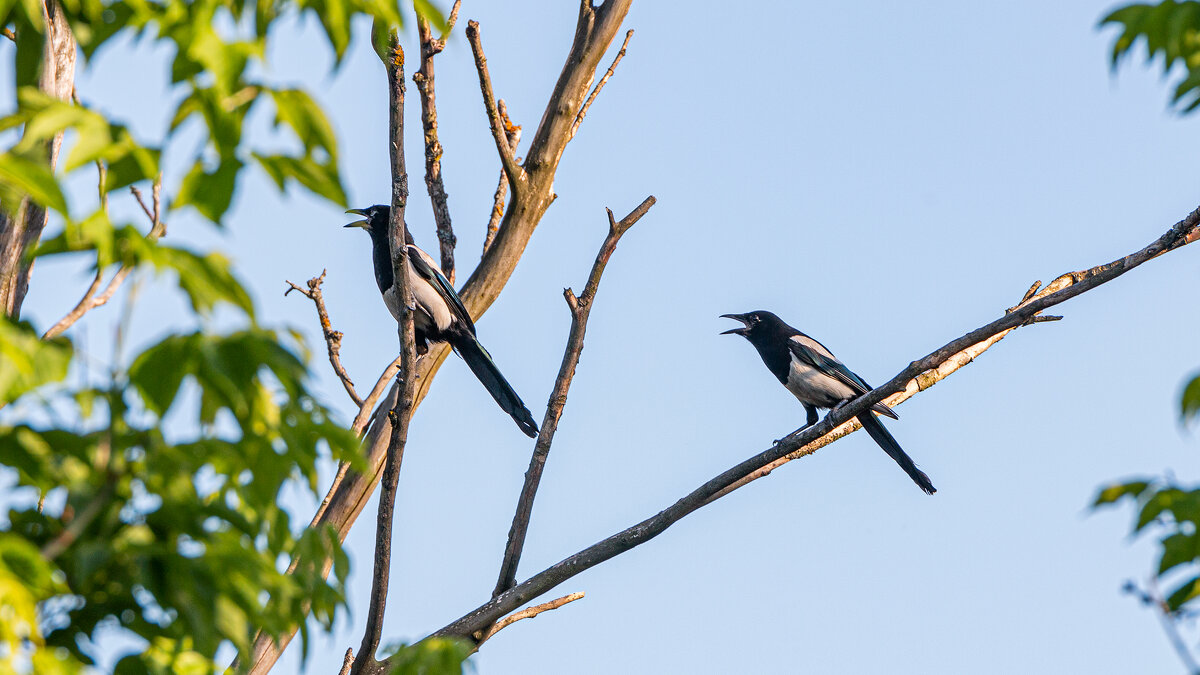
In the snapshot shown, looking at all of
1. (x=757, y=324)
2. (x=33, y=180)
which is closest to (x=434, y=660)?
(x=33, y=180)

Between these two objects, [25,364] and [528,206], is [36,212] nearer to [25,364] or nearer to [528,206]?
[25,364]

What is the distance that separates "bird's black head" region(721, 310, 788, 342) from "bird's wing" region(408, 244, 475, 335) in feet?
9.78

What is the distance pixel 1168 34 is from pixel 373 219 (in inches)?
247

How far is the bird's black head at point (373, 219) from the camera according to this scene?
7632 mm

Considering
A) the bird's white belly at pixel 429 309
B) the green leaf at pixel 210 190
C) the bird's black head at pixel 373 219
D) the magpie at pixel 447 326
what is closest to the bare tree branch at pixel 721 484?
the magpie at pixel 447 326

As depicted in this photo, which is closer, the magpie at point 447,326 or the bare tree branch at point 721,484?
the bare tree branch at point 721,484

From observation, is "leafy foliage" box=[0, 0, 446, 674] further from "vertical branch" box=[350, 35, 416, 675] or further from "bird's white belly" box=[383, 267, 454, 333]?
"bird's white belly" box=[383, 267, 454, 333]

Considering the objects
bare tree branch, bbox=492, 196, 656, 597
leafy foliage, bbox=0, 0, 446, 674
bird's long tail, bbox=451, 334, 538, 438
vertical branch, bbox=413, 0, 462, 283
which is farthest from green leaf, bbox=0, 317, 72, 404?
bird's long tail, bbox=451, 334, 538, 438

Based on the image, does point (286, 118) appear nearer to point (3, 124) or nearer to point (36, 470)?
point (3, 124)

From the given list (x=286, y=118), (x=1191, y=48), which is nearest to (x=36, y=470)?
(x=286, y=118)

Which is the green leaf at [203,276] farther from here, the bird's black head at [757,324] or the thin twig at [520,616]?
the bird's black head at [757,324]

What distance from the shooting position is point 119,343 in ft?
5.32

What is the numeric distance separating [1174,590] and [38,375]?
1924 mm

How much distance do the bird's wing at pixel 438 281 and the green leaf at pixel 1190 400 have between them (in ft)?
15.2
